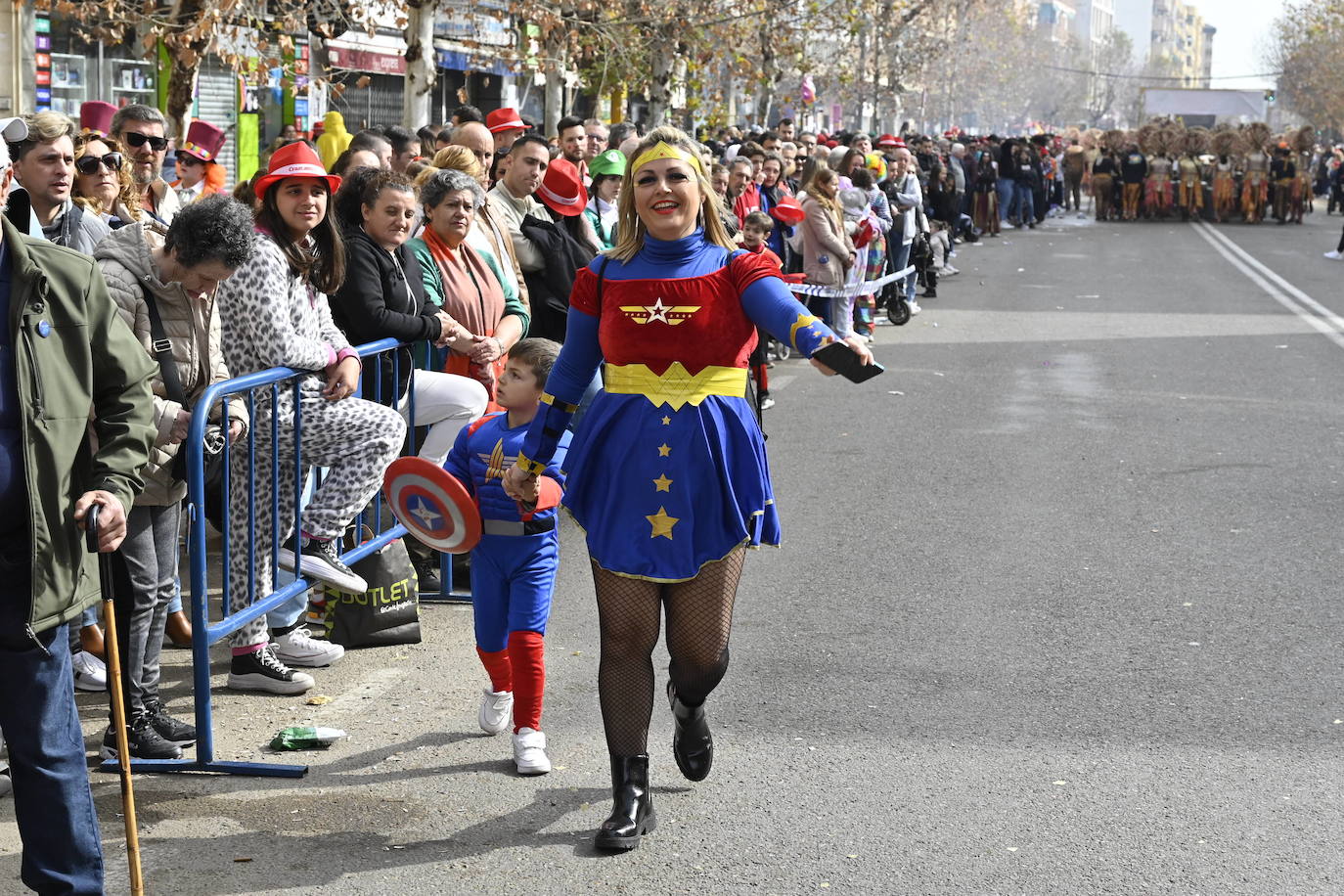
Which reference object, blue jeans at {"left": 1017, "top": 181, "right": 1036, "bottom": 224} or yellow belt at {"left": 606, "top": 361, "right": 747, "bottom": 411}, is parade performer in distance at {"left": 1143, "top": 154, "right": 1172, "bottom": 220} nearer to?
blue jeans at {"left": 1017, "top": 181, "right": 1036, "bottom": 224}

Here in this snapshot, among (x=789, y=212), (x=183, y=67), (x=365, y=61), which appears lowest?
(x=789, y=212)

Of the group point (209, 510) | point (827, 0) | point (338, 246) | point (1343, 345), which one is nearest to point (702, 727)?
point (209, 510)

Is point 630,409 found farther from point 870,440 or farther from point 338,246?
point 870,440

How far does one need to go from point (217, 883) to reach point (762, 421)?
26.2ft

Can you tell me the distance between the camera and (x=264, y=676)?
5.99m

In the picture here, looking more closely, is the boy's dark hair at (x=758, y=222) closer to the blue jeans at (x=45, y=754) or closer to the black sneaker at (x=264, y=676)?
the black sneaker at (x=264, y=676)

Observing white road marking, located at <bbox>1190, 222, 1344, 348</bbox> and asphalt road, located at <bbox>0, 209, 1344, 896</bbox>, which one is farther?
white road marking, located at <bbox>1190, 222, 1344, 348</bbox>

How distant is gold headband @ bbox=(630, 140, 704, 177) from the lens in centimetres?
469

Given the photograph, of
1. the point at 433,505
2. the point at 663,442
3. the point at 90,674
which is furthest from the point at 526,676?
the point at 90,674

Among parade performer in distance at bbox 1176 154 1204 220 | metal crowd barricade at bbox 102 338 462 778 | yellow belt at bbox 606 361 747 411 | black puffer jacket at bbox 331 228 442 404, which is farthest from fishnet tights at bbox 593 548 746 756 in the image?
parade performer in distance at bbox 1176 154 1204 220

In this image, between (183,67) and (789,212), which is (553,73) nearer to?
(183,67)

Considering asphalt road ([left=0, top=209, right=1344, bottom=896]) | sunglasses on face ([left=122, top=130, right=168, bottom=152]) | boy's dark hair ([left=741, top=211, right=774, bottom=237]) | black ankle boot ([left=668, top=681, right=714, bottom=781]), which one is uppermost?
sunglasses on face ([left=122, top=130, right=168, bottom=152])

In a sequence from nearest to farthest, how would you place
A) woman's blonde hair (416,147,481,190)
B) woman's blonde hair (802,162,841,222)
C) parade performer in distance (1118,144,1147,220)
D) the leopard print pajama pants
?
the leopard print pajama pants < woman's blonde hair (416,147,481,190) < woman's blonde hair (802,162,841,222) < parade performer in distance (1118,144,1147,220)

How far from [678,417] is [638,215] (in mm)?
577
